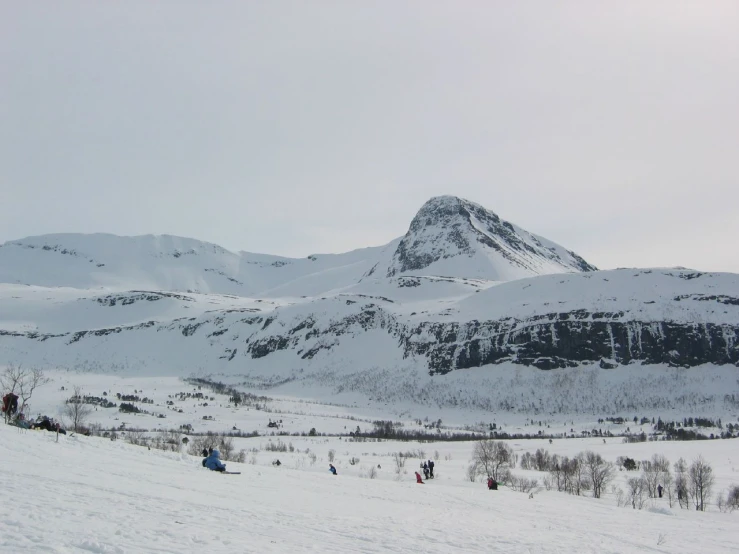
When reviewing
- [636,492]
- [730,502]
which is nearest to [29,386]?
[636,492]

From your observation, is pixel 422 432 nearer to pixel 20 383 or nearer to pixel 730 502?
pixel 20 383

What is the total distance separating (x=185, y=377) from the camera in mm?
190000

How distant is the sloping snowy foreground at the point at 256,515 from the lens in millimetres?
12219

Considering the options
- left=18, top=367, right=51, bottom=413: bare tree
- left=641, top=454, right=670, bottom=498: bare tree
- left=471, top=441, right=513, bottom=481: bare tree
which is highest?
left=18, top=367, right=51, bottom=413: bare tree

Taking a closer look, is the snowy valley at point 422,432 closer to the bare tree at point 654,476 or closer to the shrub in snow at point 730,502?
the bare tree at point 654,476

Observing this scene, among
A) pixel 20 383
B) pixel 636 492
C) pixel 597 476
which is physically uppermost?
pixel 20 383

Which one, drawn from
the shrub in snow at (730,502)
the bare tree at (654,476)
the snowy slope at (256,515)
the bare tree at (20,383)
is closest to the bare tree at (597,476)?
the bare tree at (654,476)

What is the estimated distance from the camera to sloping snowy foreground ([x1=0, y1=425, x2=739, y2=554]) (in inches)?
481

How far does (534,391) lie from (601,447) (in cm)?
6100

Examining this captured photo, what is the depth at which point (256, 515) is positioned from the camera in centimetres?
1584

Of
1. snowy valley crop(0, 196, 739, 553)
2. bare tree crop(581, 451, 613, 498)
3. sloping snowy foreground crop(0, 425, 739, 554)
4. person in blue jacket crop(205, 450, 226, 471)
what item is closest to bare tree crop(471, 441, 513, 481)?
snowy valley crop(0, 196, 739, 553)

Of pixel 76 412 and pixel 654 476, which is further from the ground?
pixel 76 412

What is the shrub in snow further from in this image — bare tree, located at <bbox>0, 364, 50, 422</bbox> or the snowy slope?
bare tree, located at <bbox>0, 364, 50, 422</bbox>

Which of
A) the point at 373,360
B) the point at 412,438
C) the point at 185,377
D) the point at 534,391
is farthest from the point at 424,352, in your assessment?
the point at 185,377
